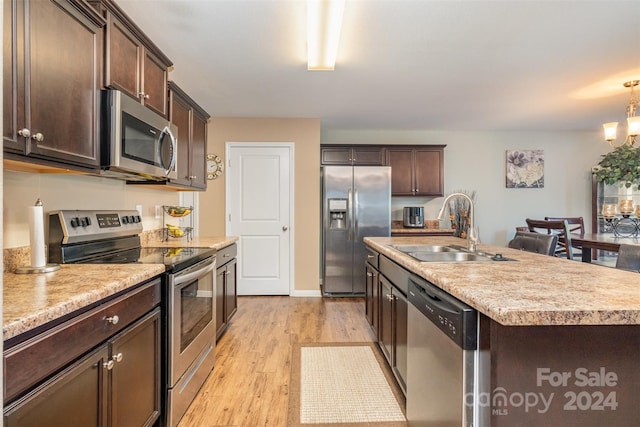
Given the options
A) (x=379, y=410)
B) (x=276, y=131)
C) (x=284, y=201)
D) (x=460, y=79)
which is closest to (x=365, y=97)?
(x=460, y=79)

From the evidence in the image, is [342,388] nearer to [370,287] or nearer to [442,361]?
[370,287]

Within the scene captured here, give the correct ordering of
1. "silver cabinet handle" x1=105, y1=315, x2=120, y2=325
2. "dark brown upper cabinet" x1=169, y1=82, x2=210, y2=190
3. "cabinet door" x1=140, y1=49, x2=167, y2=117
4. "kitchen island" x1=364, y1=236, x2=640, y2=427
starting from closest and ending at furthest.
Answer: "kitchen island" x1=364, y1=236, x2=640, y2=427, "silver cabinet handle" x1=105, y1=315, x2=120, y2=325, "cabinet door" x1=140, y1=49, x2=167, y2=117, "dark brown upper cabinet" x1=169, y1=82, x2=210, y2=190

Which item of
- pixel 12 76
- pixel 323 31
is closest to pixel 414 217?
pixel 323 31

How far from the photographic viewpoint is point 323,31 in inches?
82.3

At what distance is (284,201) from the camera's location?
4.36 metres

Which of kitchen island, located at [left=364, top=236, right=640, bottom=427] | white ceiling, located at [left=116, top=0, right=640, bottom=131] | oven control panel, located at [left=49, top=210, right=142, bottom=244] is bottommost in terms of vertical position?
kitchen island, located at [left=364, top=236, right=640, bottom=427]

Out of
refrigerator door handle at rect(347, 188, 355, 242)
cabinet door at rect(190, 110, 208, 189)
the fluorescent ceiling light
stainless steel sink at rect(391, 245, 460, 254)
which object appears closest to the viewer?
the fluorescent ceiling light

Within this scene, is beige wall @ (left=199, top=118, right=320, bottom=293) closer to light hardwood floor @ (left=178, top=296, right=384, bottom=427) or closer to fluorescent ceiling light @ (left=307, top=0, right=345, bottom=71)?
light hardwood floor @ (left=178, top=296, right=384, bottom=427)

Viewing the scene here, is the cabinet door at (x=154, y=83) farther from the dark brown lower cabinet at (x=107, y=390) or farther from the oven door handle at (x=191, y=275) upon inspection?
the dark brown lower cabinet at (x=107, y=390)

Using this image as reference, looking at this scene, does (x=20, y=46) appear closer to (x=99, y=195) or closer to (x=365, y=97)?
(x=99, y=195)

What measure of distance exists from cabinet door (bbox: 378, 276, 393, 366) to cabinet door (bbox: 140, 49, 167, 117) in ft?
6.34

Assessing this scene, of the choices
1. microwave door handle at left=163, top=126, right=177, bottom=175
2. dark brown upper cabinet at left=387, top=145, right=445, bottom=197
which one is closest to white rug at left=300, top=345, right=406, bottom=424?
microwave door handle at left=163, top=126, right=177, bottom=175

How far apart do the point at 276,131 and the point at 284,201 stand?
37.4 inches

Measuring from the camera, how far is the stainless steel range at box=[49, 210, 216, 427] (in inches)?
64.9
